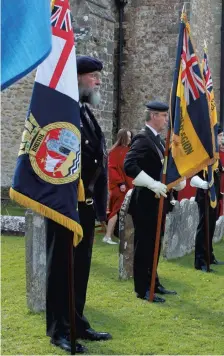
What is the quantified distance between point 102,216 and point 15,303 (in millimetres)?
1537

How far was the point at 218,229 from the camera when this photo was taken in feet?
35.4

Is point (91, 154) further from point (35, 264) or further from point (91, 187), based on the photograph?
point (35, 264)

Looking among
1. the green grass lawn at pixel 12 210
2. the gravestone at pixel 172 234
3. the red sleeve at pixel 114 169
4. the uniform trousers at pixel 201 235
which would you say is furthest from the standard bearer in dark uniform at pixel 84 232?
the green grass lawn at pixel 12 210

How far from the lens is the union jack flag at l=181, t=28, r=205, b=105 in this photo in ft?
21.6

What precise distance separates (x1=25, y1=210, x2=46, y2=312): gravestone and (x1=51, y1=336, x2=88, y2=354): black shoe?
39.8 inches

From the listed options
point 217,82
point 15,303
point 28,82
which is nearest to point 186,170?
point 15,303

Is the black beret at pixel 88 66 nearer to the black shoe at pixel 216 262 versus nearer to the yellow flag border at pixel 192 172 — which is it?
the yellow flag border at pixel 192 172

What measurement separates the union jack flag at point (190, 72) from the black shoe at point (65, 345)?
2.84 metres

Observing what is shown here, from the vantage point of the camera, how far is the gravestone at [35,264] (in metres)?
5.90

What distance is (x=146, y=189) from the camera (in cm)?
659

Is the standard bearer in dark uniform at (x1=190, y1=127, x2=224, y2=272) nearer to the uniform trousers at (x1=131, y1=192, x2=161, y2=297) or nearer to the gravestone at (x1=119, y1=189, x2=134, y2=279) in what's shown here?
the gravestone at (x1=119, y1=189, x2=134, y2=279)

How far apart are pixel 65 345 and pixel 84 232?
2.80 feet

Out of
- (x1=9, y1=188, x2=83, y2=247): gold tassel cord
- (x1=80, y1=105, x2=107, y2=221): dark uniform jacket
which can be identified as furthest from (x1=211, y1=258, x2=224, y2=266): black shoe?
(x1=9, y1=188, x2=83, y2=247): gold tassel cord

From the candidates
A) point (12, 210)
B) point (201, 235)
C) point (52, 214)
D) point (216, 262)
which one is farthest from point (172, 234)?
point (12, 210)
